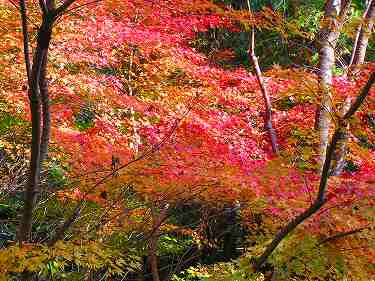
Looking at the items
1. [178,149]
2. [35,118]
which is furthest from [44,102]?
[178,149]

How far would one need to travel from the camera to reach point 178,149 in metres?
6.46

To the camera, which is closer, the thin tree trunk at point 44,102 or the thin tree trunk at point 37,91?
the thin tree trunk at point 37,91

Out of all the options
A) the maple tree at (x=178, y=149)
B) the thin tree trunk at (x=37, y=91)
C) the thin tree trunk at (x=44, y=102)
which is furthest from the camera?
the maple tree at (x=178, y=149)

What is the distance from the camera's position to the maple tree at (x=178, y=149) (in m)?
4.01

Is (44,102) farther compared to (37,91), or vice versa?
(44,102)

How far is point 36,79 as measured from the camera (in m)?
2.70

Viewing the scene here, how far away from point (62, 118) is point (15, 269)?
4.99 metres

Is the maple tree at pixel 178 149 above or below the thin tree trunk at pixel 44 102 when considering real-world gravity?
below

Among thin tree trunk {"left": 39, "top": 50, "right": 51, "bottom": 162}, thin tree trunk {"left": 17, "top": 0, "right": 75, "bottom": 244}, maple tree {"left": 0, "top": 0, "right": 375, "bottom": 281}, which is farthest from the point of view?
maple tree {"left": 0, "top": 0, "right": 375, "bottom": 281}

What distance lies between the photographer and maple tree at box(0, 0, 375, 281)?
13.1 feet

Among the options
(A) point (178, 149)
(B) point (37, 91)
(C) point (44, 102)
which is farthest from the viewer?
(A) point (178, 149)

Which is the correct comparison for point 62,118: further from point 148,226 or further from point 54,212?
point 148,226

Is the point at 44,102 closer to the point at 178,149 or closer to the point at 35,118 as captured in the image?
the point at 35,118

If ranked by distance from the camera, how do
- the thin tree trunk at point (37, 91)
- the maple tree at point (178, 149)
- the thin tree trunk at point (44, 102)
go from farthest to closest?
the maple tree at point (178, 149) < the thin tree trunk at point (44, 102) < the thin tree trunk at point (37, 91)
